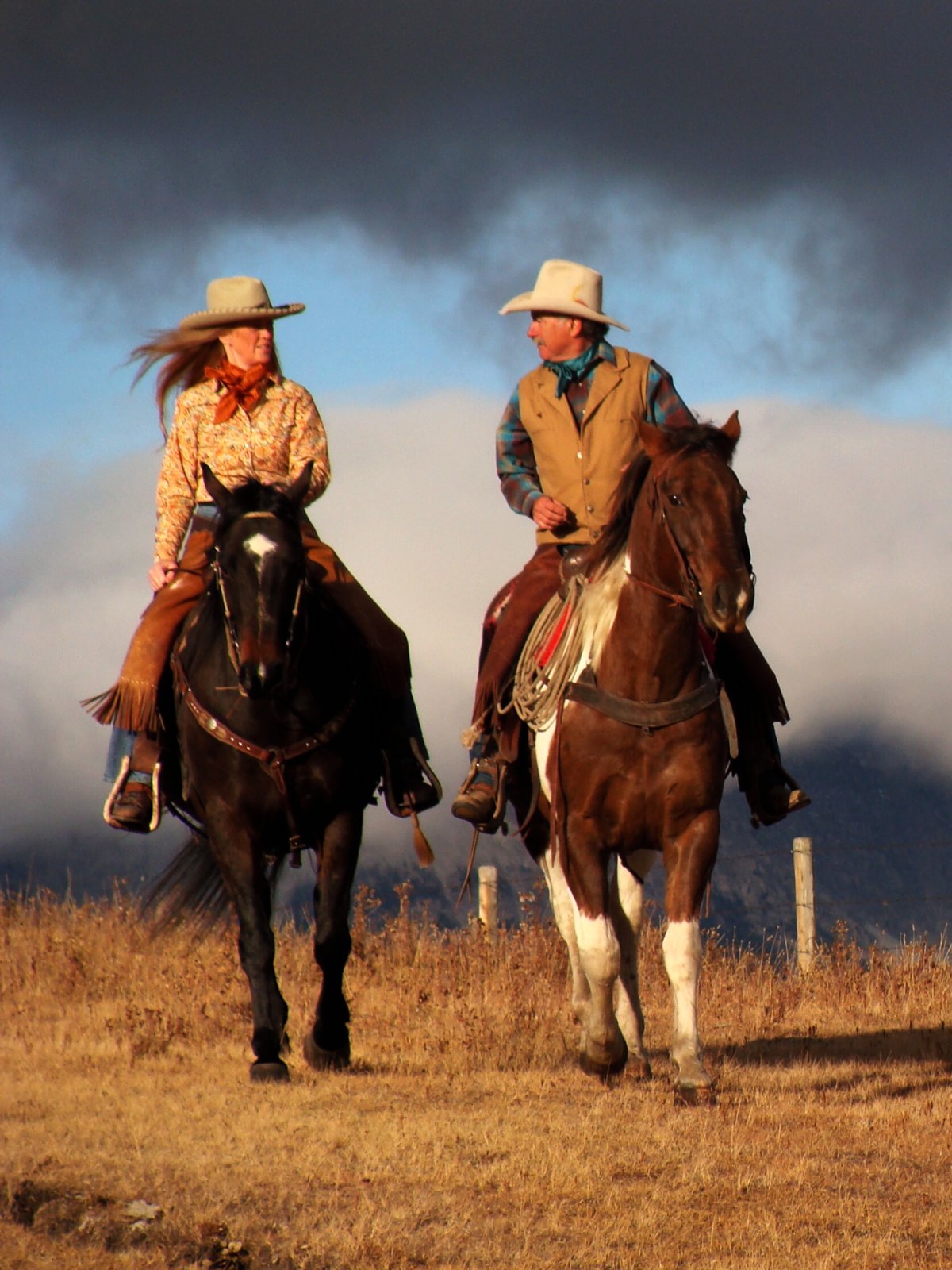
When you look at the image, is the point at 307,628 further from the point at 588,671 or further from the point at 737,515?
the point at 737,515

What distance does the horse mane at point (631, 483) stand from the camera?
25.3ft

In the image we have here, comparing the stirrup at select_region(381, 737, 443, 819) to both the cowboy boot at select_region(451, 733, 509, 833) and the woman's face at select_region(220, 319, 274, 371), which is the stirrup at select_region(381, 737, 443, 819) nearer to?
the cowboy boot at select_region(451, 733, 509, 833)

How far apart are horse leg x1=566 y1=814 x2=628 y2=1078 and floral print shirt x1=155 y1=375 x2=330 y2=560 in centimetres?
257

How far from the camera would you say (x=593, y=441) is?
9.27 m

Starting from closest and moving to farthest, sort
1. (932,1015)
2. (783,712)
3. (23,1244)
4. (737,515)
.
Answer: (23,1244) < (737,515) < (783,712) < (932,1015)

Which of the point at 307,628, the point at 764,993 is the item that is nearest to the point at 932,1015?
the point at 764,993

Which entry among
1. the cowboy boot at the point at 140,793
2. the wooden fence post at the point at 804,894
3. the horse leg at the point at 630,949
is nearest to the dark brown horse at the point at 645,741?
the horse leg at the point at 630,949

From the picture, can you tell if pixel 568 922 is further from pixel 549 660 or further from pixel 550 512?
pixel 550 512

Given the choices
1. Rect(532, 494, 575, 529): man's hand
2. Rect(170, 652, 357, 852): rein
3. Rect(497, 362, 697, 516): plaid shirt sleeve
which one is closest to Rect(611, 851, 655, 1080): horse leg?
Rect(170, 652, 357, 852): rein

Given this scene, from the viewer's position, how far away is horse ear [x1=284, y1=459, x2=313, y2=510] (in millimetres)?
8953

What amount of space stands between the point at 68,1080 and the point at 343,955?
1.49 meters

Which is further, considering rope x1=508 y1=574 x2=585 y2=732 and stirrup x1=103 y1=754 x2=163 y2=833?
stirrup x1=103 y1=754 x2=163 y2=833

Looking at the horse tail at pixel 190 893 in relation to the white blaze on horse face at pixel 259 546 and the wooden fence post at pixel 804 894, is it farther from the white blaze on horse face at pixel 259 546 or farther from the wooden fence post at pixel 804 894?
the wooden fence post at pixel 804 894

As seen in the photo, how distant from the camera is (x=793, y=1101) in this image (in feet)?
26.1
